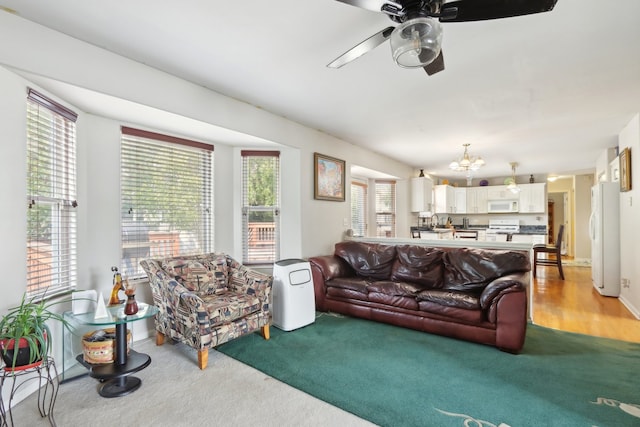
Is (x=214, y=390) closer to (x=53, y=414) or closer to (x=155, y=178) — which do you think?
(x=53, y=414)

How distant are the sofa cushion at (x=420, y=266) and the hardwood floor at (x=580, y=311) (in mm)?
1278

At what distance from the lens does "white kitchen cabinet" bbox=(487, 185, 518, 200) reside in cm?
838

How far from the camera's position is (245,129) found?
357cm

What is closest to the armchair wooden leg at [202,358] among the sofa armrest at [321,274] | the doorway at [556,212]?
the sofa armrest at [321,274]

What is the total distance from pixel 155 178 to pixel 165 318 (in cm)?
148

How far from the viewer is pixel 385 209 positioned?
22.5ft

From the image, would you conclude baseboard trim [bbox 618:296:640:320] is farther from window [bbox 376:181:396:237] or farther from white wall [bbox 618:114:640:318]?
window [bbox 376:181:396:237]

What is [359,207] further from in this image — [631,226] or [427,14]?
[427,14]

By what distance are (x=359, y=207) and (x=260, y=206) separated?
2.60 metres

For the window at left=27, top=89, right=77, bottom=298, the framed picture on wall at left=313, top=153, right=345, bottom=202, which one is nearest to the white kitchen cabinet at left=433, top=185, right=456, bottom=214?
the framed picture on wall at left=313, top=153, right=345, bottom=202

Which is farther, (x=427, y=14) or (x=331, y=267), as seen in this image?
(x=331, y=267)

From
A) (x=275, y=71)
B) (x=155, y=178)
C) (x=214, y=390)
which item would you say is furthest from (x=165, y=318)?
(x=275, y=71)

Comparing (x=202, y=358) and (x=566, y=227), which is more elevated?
(x=566, y=227)

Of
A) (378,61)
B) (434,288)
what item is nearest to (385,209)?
(434,288)
